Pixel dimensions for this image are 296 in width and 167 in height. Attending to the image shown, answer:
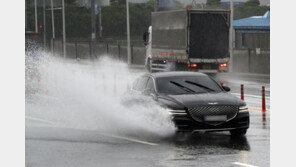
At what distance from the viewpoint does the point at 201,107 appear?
44.8 ft

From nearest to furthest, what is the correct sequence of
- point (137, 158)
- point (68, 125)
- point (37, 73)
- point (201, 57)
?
1. point (137, 158)
2. point (68, 125)
3. point (201, 57)
4. point (37, 73)

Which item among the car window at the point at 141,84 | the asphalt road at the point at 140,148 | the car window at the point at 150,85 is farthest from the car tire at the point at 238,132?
the car window at the point at 141,84

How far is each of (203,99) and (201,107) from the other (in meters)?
0.39

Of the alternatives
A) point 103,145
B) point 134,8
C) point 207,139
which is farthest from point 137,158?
point 134,8

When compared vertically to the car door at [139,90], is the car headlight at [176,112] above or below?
below

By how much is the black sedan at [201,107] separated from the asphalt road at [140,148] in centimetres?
32

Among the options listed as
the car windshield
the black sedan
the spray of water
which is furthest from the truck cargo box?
the black sedan

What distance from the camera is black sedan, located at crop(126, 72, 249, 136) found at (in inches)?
535

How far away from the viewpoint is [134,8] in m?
115

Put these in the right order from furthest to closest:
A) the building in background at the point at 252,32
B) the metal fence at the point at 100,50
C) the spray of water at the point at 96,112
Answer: the metal fence at the point at 100,50
the building in background at the point at 252,32
the spray of water at the point at 96,112

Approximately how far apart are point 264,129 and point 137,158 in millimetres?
4931

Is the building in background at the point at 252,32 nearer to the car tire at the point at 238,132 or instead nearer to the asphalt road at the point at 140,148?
the asphalt road at the point at 140,148

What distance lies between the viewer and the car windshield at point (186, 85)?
15.0 m

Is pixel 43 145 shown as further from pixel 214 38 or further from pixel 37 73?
pixel 37 73
